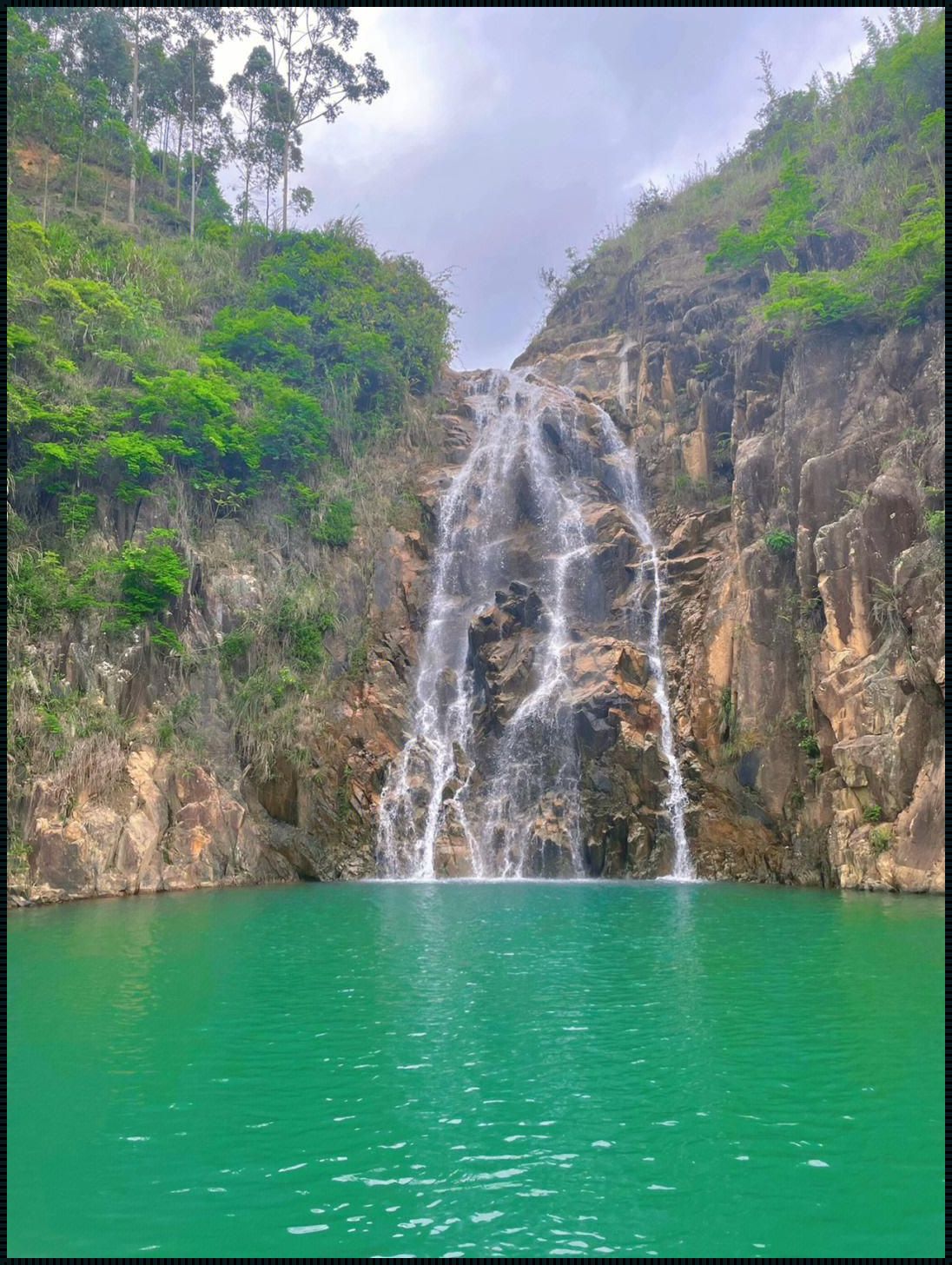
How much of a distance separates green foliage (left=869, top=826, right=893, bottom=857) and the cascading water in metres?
5.96

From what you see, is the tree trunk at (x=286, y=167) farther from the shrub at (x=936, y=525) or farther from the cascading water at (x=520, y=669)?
the shrub at (x=936, y=525)

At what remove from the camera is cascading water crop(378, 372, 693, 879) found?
27094 mm

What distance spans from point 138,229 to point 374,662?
2674 centimetres

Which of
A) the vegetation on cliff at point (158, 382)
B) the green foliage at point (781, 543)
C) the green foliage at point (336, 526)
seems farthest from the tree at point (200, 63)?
the green foliage at point (781, 543)

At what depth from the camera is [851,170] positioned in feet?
117

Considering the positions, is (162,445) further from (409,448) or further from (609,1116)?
(609,1116)

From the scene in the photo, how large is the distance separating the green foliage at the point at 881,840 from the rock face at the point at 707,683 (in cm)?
8

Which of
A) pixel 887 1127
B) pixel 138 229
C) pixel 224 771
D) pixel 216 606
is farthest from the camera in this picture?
pixel 138 229

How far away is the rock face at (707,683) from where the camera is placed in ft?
71.3

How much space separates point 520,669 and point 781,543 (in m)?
9.49

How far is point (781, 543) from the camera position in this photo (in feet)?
88.2

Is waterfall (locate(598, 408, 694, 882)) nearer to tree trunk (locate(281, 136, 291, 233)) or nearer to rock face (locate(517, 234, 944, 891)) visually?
rock face (locate(517, 234, 944, 891))

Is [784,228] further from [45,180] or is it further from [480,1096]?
[480,1096]

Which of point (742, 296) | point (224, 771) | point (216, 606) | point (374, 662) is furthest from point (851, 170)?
point (224, 771)
